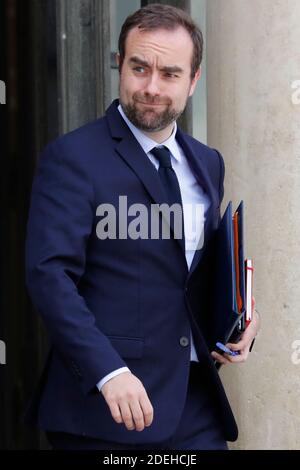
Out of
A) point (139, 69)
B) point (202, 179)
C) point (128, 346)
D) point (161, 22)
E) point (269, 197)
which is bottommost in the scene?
point (128, 346)

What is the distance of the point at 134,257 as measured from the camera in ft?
11.2

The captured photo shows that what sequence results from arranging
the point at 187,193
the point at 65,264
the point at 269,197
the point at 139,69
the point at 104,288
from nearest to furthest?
the point at 65,264
the point at 104,288
the point at 139,69
the point at 187,193
the point at 269,197

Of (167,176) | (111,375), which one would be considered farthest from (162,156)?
(111,375)

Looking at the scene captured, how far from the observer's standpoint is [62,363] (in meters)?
3.44

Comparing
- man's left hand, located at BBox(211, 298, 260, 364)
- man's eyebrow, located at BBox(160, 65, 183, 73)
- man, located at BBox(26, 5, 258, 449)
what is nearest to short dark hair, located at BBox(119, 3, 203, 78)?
man, located at BBox(26, 5, 258, 449)

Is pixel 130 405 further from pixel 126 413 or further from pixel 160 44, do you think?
pixel 160 44

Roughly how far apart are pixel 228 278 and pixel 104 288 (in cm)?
36

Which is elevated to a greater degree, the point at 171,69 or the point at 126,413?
the point at 171,69

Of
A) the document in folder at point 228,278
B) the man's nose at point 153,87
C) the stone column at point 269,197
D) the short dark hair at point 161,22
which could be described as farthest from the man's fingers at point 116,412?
the stone column at point 269,197

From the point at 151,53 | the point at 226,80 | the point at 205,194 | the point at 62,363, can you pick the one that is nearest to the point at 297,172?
the point at 226,80

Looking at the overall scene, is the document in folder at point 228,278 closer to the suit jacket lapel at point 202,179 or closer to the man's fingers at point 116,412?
the suit jacket lapel at point 202,179

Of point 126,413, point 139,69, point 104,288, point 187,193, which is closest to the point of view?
point 126,413

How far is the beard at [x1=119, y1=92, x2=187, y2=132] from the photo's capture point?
3482 millimetres
